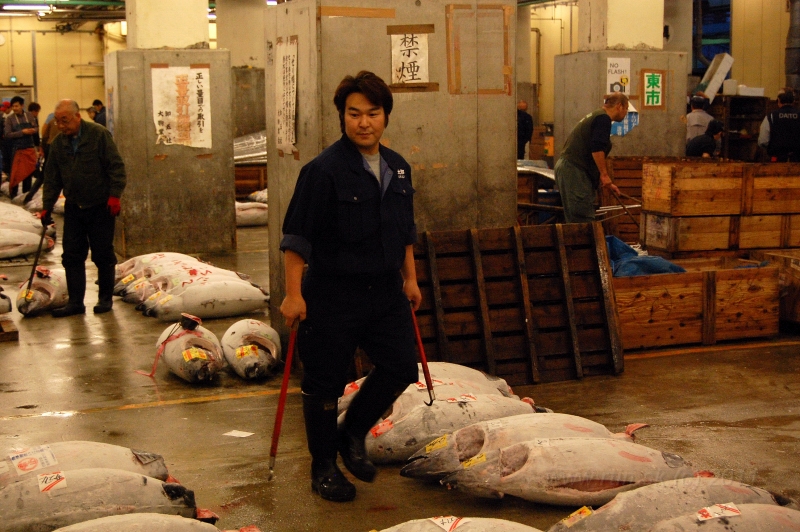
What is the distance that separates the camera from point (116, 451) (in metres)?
4.19

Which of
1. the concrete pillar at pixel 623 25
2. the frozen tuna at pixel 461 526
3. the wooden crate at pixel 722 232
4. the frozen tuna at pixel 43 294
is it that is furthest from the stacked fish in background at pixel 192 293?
the concrete pillar at pixel 623 25

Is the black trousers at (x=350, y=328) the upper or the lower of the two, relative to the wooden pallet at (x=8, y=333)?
upper

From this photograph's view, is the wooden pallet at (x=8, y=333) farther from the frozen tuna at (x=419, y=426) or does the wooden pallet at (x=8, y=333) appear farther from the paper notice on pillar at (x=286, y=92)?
the frozen tuna at (x=419, y=426)

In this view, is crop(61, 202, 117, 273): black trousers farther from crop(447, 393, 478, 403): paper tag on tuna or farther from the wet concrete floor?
crop(447, 393, 478, 403): paper tag on tuna

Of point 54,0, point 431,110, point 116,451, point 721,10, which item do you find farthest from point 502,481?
point 721,10

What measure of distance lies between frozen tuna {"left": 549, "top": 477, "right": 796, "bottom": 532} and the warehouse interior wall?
23856 mm

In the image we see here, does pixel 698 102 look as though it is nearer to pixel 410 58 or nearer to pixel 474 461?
pixel 410 58

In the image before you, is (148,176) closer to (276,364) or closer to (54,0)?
(276,364)

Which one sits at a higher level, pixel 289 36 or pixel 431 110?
pixel 289 36

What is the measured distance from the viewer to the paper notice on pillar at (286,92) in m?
7.09

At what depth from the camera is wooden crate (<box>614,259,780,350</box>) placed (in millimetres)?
7352

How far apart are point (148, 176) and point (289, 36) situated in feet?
20.2

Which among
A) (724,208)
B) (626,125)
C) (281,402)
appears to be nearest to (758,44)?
(626,125)

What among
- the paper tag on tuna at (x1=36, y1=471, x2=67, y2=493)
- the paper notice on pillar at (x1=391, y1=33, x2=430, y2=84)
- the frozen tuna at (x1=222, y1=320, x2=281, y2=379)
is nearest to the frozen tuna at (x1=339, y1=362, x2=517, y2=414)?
the frozen tuna at (x1=222, y1=320, x2=281, y2=379)
